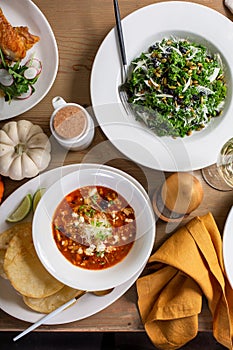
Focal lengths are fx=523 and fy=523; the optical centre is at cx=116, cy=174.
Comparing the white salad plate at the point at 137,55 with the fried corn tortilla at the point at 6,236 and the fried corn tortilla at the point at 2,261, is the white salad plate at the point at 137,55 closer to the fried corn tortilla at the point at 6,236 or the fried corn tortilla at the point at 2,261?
the fried corn tortilla at the point at 6,236

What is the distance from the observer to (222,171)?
2107mm

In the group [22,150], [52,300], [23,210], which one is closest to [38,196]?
[23,210]

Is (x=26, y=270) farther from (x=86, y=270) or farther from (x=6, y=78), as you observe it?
(x=6, y=78)

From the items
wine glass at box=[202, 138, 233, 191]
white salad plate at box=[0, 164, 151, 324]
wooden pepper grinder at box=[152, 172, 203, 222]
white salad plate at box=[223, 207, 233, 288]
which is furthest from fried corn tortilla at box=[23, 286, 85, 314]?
wine glass at box=[202, 138, 233, 191]

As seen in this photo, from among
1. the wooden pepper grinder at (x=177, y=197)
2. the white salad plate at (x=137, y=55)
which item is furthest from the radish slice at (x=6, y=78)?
the wooden pepper grinder at (x=177, y=197)

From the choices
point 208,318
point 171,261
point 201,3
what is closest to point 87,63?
point 201,3

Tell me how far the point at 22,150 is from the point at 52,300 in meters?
0.62

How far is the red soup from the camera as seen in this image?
6.82ft

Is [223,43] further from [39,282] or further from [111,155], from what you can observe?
[39,282]

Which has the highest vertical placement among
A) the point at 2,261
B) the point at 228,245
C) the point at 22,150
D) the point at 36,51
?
the point at 36,51

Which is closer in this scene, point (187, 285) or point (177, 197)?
point (177, 197)

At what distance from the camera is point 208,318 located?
2.14 m

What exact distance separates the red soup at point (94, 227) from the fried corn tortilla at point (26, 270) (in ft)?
0.36

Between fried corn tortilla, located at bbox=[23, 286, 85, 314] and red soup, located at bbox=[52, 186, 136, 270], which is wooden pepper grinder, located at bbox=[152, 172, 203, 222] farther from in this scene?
fried corn tortilla, located at bbox=[23, 286, 85, 314]
